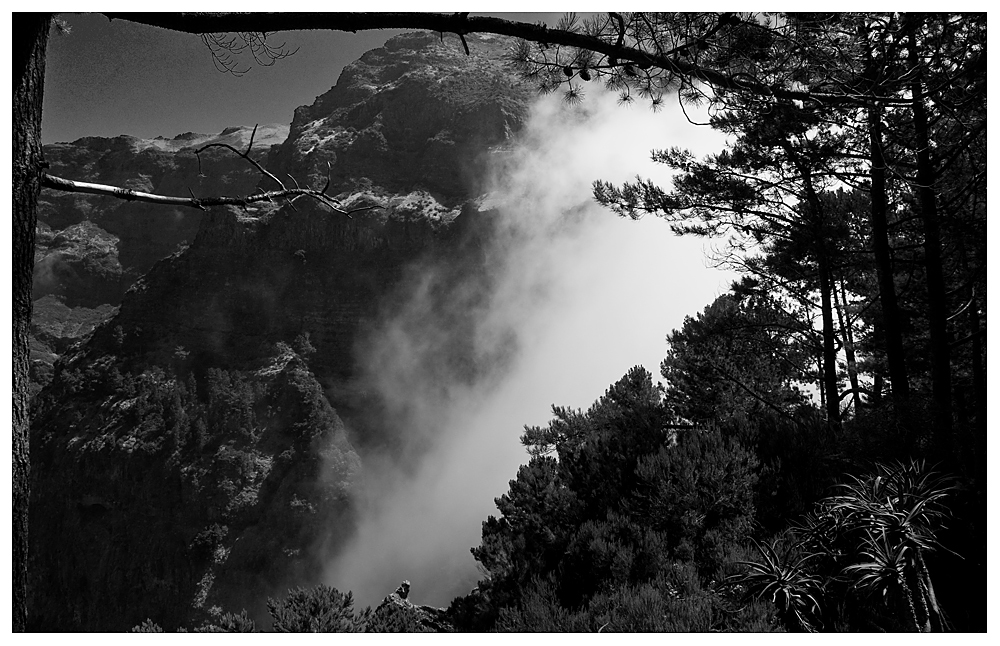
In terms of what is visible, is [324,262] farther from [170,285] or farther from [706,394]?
[706,394]

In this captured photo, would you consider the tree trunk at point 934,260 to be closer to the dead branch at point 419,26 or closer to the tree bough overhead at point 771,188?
the tree bough overhead at point 771,188

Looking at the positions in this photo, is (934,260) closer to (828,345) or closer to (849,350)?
(828,345)

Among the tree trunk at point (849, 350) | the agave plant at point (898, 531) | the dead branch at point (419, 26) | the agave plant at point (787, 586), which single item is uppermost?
the tree trunk at point (849, 350)

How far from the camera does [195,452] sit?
1531 inches

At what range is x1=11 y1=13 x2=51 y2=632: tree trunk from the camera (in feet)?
6.20

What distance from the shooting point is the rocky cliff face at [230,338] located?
3631 cm

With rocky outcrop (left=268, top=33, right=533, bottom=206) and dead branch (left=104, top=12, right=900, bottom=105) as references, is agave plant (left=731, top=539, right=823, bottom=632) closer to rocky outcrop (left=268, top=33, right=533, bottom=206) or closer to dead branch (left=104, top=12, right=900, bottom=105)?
dead branch (left=104, top=12, right=900, bottom=105)

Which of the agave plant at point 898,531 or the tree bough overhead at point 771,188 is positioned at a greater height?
the tree bough overhead at point 771,188

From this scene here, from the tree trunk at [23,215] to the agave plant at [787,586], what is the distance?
2.55m

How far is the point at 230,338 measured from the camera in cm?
4531

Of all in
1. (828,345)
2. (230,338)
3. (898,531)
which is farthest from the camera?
(230,338)

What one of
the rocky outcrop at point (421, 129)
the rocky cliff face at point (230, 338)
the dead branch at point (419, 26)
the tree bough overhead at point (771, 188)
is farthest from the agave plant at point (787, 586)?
the rocky outcrop at point (421, 129)

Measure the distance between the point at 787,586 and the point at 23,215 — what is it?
115 inches

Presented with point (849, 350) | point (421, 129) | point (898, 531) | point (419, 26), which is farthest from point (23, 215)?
point (421, 129)
